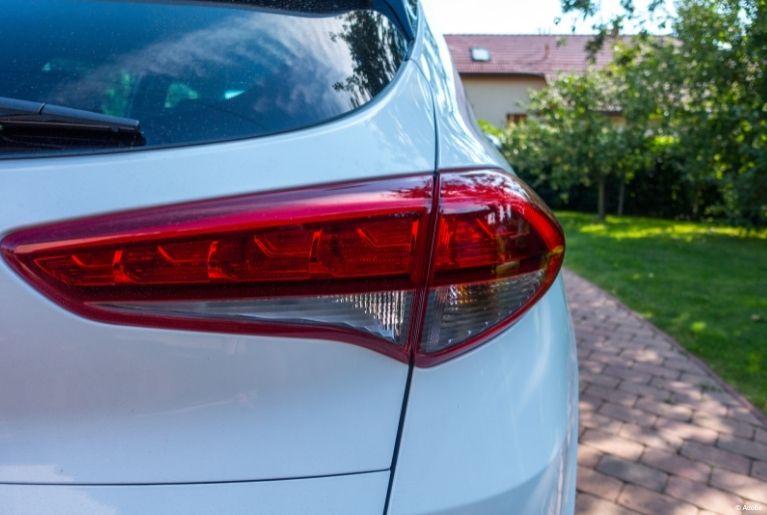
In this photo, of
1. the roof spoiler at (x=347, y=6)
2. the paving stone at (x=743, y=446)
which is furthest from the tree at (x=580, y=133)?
the roof spoiler at (x=347, y=6)

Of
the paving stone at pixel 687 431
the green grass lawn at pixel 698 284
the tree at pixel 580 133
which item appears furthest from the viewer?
the tree at pixel 580 133

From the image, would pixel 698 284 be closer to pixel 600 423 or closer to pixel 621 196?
pixel 600 423

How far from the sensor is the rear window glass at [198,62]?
1007 millimetres

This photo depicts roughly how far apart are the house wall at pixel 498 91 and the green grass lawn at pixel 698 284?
53.9 feet

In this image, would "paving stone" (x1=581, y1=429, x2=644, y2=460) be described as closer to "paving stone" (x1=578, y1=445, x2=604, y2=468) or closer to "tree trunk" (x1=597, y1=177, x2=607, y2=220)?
"paving stone" (x1=578, y1=445, x2=604, y2=468)

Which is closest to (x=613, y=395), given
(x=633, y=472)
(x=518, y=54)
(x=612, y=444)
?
(x=612, y=444)

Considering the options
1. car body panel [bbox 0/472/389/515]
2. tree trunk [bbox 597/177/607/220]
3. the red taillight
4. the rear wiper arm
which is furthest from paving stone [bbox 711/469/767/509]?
tree trunk [bbox 597/177/607/220]

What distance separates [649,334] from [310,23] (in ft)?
15.5

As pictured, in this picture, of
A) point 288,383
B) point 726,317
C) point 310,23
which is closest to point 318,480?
point 288,383

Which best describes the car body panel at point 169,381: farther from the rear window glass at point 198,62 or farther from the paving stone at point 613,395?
the paving stone at point 613,395

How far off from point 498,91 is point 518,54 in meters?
3.39

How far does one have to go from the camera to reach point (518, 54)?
3075cm

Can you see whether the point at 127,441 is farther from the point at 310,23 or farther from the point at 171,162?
the point at 310,23

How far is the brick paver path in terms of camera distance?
269 cm
